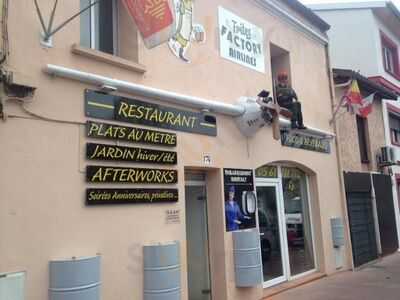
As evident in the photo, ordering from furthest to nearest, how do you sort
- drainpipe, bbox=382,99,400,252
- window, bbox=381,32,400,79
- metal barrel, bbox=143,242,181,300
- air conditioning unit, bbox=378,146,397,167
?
window, bbox=381,32,400,79
drainpipe, bbox=382,99,400,252
air conditioning unit, bbox=378,146,397,167
metal barrel, bbox=143,242,181,300

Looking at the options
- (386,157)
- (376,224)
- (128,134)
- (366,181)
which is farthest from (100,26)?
Result: (386,157)

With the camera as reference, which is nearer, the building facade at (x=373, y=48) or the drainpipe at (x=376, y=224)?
the drainpipe at (x=376, y=224)

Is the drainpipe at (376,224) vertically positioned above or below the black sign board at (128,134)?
below

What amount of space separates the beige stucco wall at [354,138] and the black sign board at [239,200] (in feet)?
16.0

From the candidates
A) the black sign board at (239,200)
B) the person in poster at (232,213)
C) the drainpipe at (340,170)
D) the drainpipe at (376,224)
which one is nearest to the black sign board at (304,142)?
the drainpipe at (340,170)

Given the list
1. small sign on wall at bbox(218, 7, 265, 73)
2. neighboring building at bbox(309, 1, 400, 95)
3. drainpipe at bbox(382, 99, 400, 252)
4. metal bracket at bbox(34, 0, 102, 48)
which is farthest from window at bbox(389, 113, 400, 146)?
metal bracket at bbox(34, 0, 102, 48)

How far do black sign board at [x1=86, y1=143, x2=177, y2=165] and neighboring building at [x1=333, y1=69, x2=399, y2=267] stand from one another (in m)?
6.73

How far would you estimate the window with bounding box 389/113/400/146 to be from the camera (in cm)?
1630

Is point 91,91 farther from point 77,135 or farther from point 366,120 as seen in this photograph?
point 366,120

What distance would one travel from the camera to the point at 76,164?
529 centimetres

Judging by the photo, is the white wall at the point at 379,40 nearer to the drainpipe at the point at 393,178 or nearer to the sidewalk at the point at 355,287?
the drainpipe at the point at 393,178

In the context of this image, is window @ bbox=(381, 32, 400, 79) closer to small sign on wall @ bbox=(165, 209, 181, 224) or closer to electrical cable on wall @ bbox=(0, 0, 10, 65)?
small sign on wall @ bbox=(165, 209, 181, 224)

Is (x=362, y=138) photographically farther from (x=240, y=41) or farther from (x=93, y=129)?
(x=93, y=129)

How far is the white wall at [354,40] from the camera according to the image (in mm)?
16281
